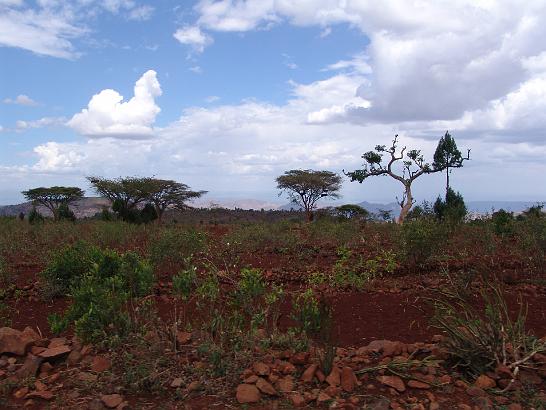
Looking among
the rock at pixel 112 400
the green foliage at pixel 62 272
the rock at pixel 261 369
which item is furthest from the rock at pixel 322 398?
the green foliage at pixel 62 272

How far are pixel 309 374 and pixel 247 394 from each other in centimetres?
42

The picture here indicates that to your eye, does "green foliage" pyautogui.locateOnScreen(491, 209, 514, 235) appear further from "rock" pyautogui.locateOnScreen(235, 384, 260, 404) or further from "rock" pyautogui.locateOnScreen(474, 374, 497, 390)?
"rock" pyautogui.locateOnScreen(235, 384, 260, 404)

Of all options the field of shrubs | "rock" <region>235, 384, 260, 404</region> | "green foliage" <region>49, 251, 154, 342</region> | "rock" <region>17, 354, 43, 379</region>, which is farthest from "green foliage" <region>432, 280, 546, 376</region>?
"rock" <region>17, 354, 43, 379</region>

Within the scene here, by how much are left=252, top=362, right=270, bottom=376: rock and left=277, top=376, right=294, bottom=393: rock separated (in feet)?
0.38

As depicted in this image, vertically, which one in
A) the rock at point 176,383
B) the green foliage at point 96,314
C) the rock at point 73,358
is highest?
the green foliage at point 96,314

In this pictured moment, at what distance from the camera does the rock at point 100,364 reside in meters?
3.58

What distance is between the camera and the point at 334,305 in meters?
5.69

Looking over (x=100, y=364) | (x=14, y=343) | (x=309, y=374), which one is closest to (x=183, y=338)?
(x=100, y=364)

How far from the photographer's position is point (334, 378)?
3299 mm

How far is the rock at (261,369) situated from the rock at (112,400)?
2.69 ft

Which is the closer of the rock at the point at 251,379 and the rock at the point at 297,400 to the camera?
the rock at the point at 297,400

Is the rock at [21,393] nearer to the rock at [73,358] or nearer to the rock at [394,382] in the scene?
the rock at [73,358]

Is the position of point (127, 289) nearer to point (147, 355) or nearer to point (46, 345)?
point (46, 345)

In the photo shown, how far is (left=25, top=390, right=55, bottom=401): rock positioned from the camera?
10.7 ft
